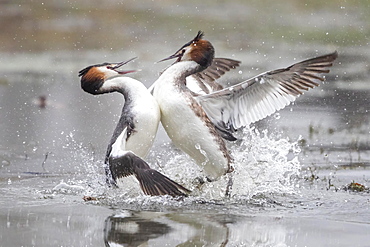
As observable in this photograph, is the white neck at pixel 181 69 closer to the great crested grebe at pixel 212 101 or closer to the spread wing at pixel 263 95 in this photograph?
the great crested grebe at pixel 212 101

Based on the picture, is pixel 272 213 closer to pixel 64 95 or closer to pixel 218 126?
pixel 218 126

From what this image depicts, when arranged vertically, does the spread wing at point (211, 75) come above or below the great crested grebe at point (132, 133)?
above

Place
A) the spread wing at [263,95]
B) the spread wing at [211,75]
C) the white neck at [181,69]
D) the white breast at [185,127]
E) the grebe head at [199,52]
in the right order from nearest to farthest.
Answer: the white breast at [185,127], the white neck at [181,69], the grebe head at [199,52], the spread wing at [263,95], the spread wing at [211,75]

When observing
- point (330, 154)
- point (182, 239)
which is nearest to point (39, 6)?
point (330, 154)

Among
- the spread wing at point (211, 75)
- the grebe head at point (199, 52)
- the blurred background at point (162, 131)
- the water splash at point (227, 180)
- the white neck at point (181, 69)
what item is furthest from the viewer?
the spread wing at point (211, 75)

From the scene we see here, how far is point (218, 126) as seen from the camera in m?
7.85

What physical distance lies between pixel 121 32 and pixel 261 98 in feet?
32.1

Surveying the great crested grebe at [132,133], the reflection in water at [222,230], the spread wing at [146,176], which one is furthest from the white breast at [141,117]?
the reflection in water at [222,230]

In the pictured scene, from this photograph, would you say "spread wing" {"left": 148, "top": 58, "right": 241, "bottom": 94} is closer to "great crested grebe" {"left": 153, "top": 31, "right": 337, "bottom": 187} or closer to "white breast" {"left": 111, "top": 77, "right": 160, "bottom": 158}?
"great crested grebe" {"left": 153, "top": 31, "right": 337, "bottom": 187}

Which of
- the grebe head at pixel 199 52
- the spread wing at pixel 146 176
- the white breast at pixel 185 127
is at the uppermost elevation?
the grebe head at pixel 199 52

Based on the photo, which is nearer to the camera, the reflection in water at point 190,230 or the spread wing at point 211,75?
the reflection in water at point 190,230

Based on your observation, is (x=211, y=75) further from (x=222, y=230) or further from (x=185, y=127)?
(x=222, y=230)

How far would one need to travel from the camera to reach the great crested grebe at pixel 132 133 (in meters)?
6.63

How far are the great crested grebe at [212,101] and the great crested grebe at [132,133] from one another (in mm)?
194
